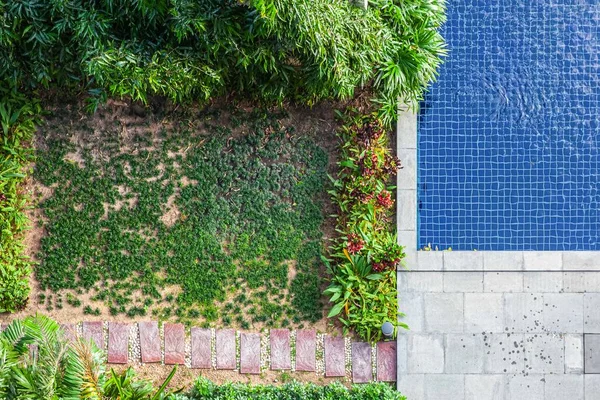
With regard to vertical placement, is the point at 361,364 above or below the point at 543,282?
below

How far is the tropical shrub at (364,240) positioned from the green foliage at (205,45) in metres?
0.74

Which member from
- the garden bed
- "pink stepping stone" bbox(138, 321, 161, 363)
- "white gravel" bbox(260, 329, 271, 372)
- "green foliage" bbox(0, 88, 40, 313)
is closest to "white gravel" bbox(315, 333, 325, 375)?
the garden bed

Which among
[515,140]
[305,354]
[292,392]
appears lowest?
[292,392]

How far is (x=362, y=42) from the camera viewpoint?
652 cm

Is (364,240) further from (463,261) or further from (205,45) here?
(205,45)

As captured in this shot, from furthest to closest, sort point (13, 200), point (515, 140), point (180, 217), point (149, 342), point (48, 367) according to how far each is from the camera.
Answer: point (515, 140) → point (180, 217) → point (149, 342) → point (13, 200) → point (48, 367)

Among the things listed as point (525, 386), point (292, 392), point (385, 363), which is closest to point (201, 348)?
point (292, 392)

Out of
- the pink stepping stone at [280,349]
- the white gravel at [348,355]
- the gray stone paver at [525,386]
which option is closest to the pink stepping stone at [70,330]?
the pink stepping stone at [280,349]

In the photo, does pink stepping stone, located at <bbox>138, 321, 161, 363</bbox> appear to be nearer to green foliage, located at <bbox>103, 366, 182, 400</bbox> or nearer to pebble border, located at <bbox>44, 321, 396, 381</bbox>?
pebble border, located at <bbox>44, 321, 396, 381</bbox>

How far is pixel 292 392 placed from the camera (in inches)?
278

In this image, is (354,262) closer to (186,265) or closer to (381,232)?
(381,232)

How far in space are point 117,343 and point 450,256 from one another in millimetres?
3832

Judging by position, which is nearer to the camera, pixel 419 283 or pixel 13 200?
pixel 13 200

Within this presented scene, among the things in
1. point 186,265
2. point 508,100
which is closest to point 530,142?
point 508,100
